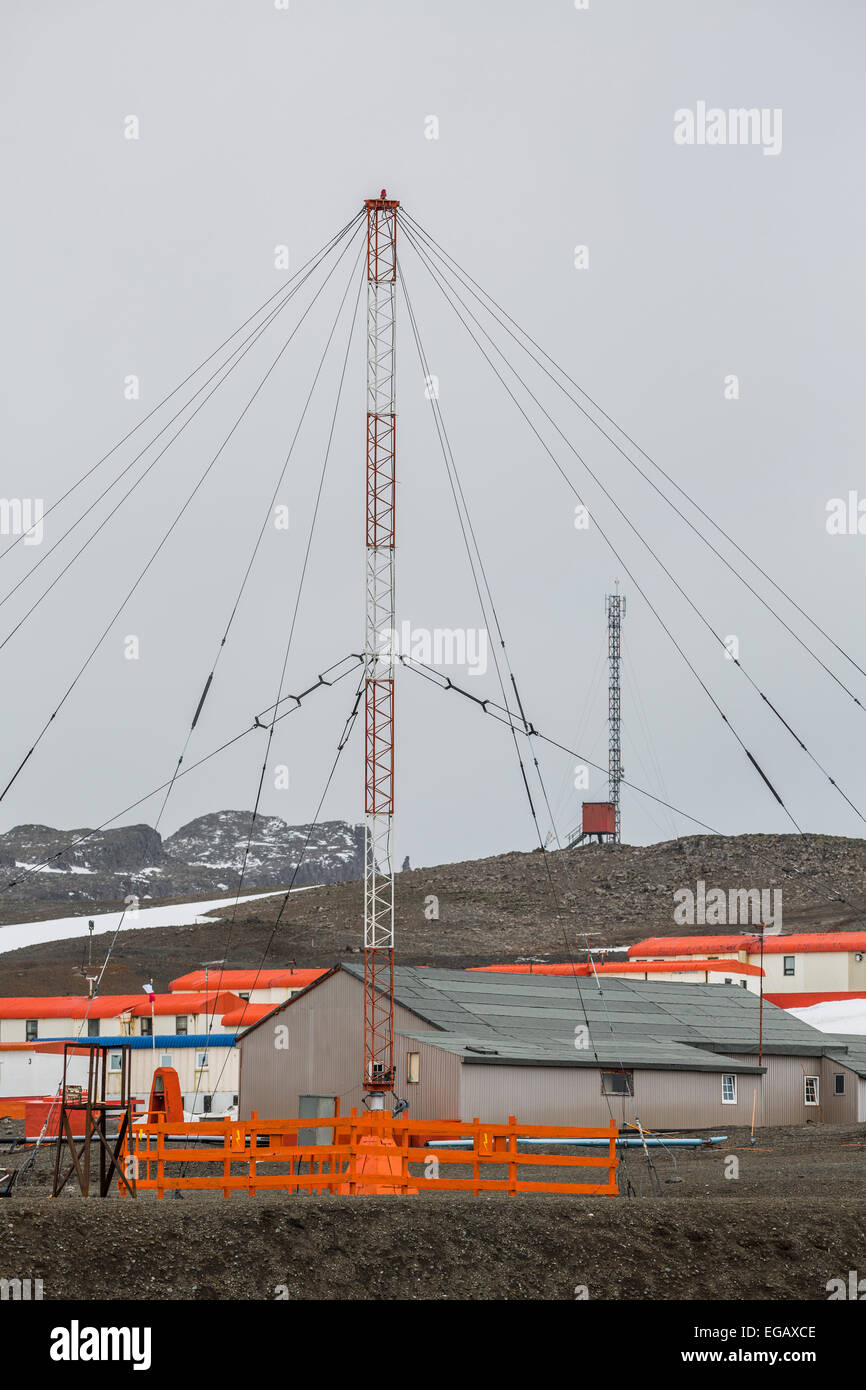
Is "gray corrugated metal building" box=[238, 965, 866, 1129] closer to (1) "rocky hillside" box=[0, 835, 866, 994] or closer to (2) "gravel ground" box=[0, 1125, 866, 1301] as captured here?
(2) "gravel ground" box=[0, 1125, 866, 1301]

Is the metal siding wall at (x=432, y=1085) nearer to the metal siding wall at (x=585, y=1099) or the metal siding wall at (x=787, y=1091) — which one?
the metal siding wall at (x=585, y=1099)

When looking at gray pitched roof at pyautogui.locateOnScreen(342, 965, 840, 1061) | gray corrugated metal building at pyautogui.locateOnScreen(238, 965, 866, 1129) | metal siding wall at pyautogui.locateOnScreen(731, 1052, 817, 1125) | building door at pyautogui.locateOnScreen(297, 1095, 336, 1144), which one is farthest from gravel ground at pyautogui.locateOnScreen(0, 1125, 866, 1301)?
metal siding wall at pyautogui.locateOnScreen(731, 1052, 817, 1125)

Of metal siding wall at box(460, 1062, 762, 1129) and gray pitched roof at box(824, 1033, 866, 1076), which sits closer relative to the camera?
metal siding wall at box(460, 1062, 762, 1129)

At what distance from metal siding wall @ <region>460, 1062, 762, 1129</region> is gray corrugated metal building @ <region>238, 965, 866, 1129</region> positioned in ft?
0.15

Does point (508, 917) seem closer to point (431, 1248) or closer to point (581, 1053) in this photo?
point (581, 1053)

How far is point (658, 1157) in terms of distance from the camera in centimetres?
4644

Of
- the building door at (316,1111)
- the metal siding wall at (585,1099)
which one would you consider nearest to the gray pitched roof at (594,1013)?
the metal siding wall at (585,1099)

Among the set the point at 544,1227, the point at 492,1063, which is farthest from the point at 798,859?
the point at 544,1227

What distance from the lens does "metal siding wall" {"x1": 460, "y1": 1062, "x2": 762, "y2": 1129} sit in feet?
168

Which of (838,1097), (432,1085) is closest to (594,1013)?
(838,1097)

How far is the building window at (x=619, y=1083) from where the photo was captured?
54.8 m
